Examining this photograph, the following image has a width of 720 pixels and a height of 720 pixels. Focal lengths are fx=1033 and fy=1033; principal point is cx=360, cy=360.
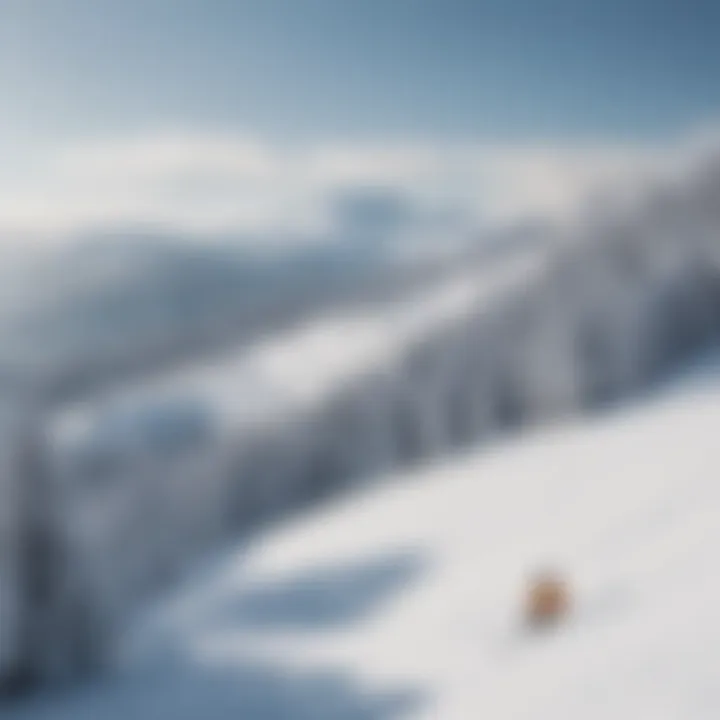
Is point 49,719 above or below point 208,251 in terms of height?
below

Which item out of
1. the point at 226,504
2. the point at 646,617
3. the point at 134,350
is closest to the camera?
the point at 646,617

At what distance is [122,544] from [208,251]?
6848 centimetres

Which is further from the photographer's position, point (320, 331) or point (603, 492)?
point (320, 331)

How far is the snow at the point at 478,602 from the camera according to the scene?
14.9 ft

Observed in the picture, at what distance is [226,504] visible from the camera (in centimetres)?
1287

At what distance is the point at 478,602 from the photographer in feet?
21.0

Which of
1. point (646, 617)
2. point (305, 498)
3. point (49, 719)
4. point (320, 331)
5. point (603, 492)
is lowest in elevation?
point (646, 617)

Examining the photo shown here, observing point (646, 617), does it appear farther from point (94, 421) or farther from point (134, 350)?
point (94, 421)

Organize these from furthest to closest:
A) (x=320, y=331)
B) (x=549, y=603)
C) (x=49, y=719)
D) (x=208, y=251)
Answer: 1. (x=208, y=251)
2. (x=320, y=331)
3. (x=49, y=719)
4. (x=549, y=603)

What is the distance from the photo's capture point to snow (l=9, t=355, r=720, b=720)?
4.55m

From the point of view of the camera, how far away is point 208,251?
79375mm

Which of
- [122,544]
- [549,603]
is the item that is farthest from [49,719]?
[122,544]

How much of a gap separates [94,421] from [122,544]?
151 cm

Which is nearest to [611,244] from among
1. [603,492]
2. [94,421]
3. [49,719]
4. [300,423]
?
[300,423]
